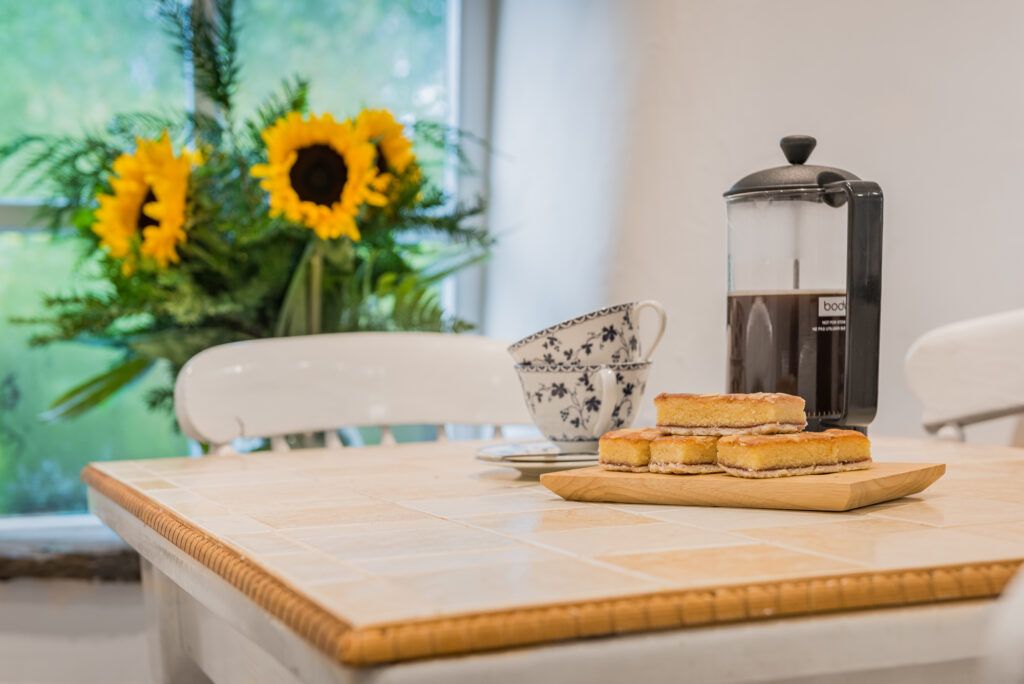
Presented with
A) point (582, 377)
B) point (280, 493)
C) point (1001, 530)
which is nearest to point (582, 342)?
point (582, 377)

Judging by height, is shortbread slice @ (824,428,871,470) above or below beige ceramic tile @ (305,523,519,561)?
above

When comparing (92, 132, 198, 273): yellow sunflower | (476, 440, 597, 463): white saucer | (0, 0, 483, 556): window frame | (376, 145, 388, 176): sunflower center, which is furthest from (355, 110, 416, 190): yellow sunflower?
(476, 440, 597, 463): white saucer

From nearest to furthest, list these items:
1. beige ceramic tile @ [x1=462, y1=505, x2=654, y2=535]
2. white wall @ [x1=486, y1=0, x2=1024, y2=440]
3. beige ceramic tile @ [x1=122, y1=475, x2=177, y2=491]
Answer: beige ceramic tile @ [x1=462, y1=505, x2=654, y2=535]
beige ceramic tile @ [x1=122, y1=475, x2=177, y2=491]
white wall @ [x1=486, y1=0, x2=1024, y2=440]

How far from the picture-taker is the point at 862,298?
2.54 ft

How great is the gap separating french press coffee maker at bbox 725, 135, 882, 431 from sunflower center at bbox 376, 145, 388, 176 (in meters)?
0.94

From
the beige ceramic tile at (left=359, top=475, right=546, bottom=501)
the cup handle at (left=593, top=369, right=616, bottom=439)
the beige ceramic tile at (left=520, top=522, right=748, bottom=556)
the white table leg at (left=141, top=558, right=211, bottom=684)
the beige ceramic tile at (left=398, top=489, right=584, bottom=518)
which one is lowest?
the white table leg at (left=141, top=558, right=211, bottom=684)

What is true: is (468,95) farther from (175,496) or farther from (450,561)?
(450,561)

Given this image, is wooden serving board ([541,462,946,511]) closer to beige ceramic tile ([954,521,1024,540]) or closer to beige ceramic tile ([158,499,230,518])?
beige ceramic tile ([954,521,1024,540])

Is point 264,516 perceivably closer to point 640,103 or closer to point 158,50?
point 640,103

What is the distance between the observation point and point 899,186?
1.48 meters

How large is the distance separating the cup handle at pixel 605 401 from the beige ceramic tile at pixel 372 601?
395mm

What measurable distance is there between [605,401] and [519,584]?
0.39 meters

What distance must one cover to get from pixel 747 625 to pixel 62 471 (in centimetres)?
209

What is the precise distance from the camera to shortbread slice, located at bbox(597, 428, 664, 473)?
27.5 inches
